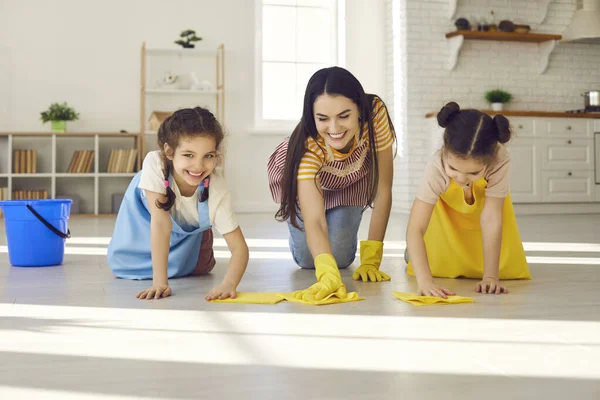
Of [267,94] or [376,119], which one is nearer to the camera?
[376,119]

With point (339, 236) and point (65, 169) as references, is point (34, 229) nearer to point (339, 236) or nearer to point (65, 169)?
point (339, 236)

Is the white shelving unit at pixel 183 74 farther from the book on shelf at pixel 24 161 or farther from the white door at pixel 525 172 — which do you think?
the white door at pixel 525 172

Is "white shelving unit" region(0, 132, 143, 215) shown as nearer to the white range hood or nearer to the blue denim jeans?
the blue denim jeans

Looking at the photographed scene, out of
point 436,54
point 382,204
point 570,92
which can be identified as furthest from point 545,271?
point 570,92

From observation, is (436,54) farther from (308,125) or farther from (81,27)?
(308,125)

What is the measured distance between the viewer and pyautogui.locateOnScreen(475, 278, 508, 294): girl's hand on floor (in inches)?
75.4

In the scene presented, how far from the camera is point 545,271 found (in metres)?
2.39

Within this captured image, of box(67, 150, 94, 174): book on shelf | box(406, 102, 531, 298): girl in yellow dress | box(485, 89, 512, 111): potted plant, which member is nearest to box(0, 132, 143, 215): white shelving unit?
box(67, 150, 94, 174): book on shelf

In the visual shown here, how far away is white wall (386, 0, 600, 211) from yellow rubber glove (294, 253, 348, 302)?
444 centimetres

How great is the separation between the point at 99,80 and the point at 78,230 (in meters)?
2.39

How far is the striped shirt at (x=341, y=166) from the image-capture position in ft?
6.78

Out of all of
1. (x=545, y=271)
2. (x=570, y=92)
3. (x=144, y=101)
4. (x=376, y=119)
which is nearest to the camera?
(x=376, y=119)

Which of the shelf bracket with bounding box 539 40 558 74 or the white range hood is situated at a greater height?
the white range hood

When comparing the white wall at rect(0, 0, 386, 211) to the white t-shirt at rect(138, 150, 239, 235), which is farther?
the white wall at rect(0, 0, 386, 211)
